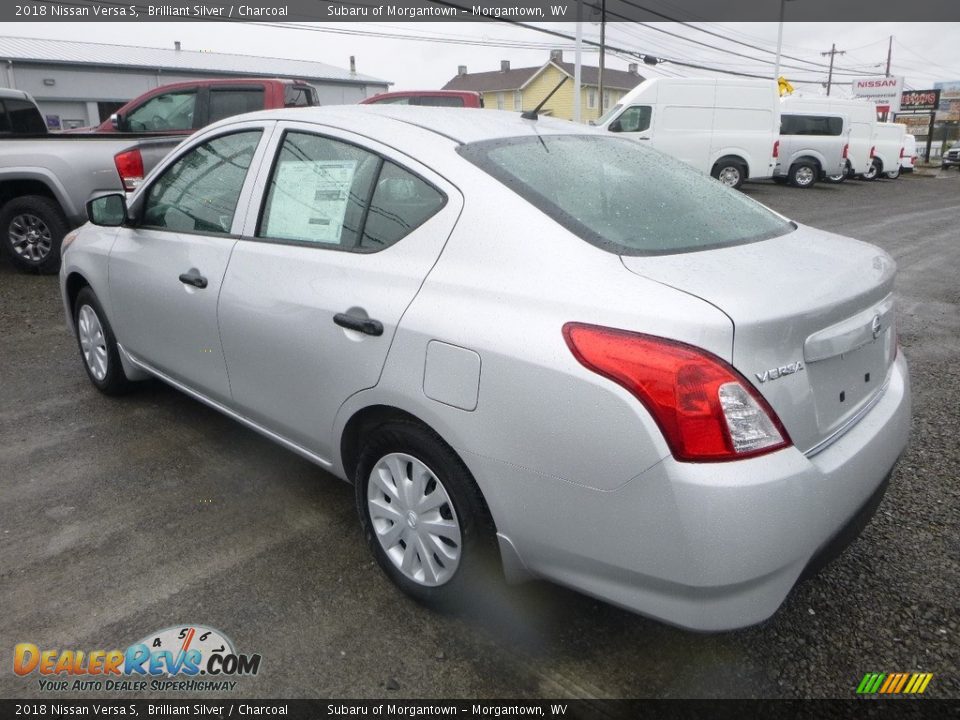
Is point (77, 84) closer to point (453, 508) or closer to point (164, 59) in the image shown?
point (164, 59)

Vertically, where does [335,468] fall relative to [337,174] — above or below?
below

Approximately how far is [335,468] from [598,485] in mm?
1240

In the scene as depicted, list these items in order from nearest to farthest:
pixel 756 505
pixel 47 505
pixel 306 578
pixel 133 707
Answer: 1. pixel 756 505
2. pixel 133 707
3. pixel 306 578
4. pixel 47 505

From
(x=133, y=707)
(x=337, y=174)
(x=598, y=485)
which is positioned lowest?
(x=133, y=707)

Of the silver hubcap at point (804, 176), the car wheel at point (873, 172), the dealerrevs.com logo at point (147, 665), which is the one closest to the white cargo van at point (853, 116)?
the car wheel at point (873, 172)

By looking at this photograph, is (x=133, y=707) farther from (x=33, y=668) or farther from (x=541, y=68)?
(x=541, y=68)

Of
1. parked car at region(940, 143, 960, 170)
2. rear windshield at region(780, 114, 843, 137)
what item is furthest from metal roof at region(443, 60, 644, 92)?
rear windshield at region(780, 114, 843, 137)

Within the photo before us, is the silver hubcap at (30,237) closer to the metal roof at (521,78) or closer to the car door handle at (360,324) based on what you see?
the car door handle at (360,324)

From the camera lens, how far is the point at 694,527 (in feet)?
5.84

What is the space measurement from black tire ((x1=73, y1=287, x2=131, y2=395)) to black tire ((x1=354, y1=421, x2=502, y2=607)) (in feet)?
7.62

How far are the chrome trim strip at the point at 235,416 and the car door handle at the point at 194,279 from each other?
1.82 ft

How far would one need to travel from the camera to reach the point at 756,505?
1778 mm

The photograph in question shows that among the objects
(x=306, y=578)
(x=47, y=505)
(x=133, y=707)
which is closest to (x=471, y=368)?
(x=306, y=578)

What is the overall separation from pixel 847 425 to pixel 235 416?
2439 millimetres
